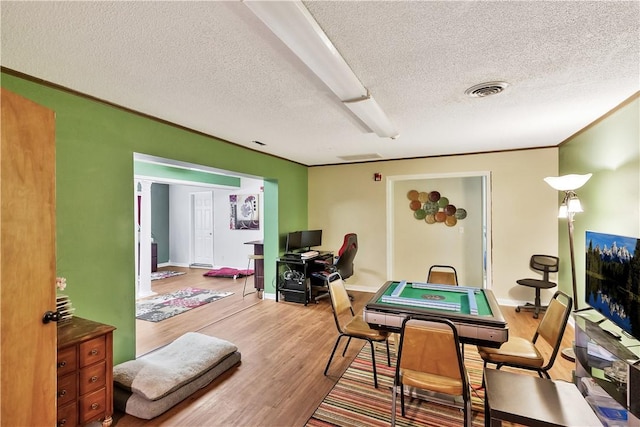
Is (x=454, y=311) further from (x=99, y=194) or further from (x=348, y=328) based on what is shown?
(x=99, y=194)

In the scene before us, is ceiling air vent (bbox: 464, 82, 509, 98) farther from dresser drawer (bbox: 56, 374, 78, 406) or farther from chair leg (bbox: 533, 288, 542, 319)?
dresser drawer (bbox: 56, 374, 78, 406)

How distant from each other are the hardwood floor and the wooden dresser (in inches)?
9.8

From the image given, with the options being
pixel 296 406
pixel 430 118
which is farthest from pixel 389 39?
pixel 296 406

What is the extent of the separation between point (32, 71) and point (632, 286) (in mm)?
3988

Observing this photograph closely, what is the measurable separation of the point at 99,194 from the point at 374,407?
273 cm

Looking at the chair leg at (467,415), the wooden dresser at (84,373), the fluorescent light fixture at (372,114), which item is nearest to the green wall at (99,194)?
the wooden dresser at (84,373)

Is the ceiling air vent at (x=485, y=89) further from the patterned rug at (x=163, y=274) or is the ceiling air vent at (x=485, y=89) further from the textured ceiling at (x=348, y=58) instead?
the patterned rug at (x=163, y=274)

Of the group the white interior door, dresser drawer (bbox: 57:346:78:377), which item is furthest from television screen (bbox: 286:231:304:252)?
the white interior door

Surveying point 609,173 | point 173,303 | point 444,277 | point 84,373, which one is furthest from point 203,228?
point 609,173

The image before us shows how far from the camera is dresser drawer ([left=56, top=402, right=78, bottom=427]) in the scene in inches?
67.9

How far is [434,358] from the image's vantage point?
1655 millimetres

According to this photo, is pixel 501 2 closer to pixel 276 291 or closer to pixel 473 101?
pixel 473 101

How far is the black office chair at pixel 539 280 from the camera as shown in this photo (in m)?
3.88

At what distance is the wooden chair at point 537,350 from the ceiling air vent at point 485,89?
1.53 metres
